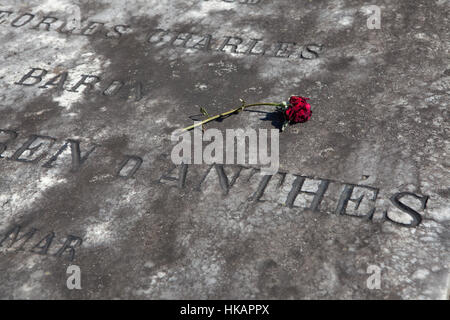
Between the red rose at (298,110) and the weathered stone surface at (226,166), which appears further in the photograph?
the red rose at (298,110)

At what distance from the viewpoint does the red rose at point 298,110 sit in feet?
14.0

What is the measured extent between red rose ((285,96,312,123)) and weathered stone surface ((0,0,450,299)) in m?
0.13

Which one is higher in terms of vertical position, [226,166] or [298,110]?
[298,110]

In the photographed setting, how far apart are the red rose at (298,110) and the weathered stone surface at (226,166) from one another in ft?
0.43

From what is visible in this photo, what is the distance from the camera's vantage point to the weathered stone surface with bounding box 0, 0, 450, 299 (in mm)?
3355

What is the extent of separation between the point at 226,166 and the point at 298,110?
2.57 feet

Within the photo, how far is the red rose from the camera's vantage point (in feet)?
14.0

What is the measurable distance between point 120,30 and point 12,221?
2852mm

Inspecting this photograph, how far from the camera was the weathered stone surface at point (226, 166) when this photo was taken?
3355mm

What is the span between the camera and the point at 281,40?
539cm

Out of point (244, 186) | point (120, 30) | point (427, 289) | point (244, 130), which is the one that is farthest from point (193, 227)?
point (120, 30)

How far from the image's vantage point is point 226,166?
4.11 metres

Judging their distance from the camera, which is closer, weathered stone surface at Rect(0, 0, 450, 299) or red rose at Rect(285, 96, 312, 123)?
weathered stone surface at Rect(0, 0, 450, 299)
